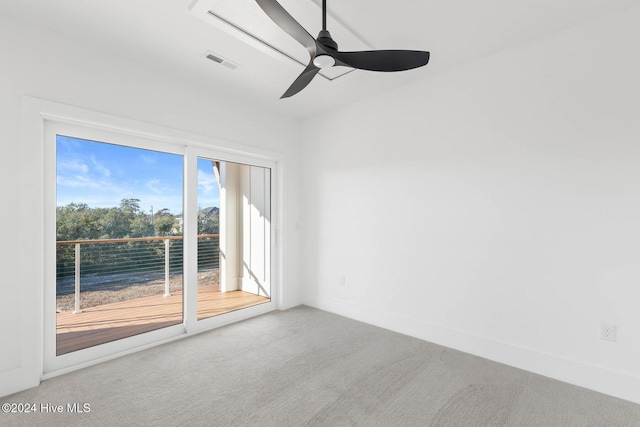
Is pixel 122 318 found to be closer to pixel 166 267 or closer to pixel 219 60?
pixel 166 267

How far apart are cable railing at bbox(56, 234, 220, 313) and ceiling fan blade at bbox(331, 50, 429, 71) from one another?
96.8 inches

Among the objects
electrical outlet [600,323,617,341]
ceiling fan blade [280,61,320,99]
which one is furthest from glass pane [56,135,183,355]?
electrical outlet [600,323,617,341]

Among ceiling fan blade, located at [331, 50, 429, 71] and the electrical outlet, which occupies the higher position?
ceiling fan blade, located at [331, 50, 429, 71]

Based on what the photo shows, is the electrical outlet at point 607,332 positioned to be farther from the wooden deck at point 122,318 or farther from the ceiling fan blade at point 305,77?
the wooden deck at point 122,318

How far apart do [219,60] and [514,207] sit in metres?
2.89

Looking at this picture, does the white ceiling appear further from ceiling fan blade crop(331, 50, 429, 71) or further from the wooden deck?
the wooden deck

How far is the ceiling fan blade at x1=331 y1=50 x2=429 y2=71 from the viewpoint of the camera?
5.45 ft

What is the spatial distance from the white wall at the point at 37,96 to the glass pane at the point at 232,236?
27.3 inches

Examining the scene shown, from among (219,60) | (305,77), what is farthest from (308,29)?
(219,60)

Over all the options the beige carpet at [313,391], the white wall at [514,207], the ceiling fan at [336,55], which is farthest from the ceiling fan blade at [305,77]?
the beige carpet at [313,391]

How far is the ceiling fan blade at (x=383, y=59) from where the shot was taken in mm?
1662

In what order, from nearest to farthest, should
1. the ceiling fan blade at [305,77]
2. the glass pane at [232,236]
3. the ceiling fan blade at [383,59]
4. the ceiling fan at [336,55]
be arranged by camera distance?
the ceiling fan at [336,55] → the ceiling fan blade at [383,59] → the ceiling fan blade at [305,77] → the glass pane at [232,236]

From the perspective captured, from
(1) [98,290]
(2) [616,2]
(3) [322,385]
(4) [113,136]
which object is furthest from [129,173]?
(2) [616,2]

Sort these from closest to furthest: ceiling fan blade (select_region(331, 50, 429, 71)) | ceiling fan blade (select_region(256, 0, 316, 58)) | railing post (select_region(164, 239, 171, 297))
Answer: ceiling fan blade (select_region(256, 0, 316, 58)), ceiling fan blade (select_region(331, 50, 429, 71)), railing post (select_region(164, 239, 171, 297))
